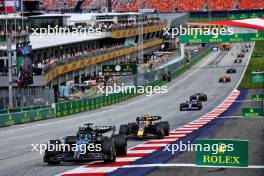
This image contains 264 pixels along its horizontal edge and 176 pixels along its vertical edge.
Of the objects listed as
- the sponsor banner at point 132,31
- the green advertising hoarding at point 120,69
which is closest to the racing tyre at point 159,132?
the green advertising hoarding at point 120,69

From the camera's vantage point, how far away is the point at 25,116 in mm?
39281

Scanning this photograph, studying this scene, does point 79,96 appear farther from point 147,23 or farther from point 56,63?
point 147,23

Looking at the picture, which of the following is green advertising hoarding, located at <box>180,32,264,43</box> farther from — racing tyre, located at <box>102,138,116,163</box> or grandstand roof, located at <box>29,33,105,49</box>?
racing tyre, located at <box>102,138,116,163</box>

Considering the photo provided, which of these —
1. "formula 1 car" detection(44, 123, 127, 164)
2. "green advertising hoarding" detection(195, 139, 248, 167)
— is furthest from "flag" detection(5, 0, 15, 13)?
"green advertising hoarding" detection(195, 139, 248, 167)

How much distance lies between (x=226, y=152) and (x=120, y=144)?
25.6 feet

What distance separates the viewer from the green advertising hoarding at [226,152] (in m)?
12.0

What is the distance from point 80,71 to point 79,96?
14.1m

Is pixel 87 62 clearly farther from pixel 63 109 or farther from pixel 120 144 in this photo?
pixel 120 144

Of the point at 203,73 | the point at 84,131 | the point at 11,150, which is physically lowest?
the point at 203,73

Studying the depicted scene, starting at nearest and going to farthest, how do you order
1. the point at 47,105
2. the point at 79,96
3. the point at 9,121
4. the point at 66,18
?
1. the point at 9,121
2. the point at 47,105
3. the point at 79,96
4. the point at 66,18

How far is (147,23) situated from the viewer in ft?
378

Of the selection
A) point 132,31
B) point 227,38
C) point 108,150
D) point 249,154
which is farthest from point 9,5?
point 132,31

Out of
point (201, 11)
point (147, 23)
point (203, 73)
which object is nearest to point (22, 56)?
point (203, 73)

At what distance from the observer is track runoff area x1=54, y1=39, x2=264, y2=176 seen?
1209 cm
